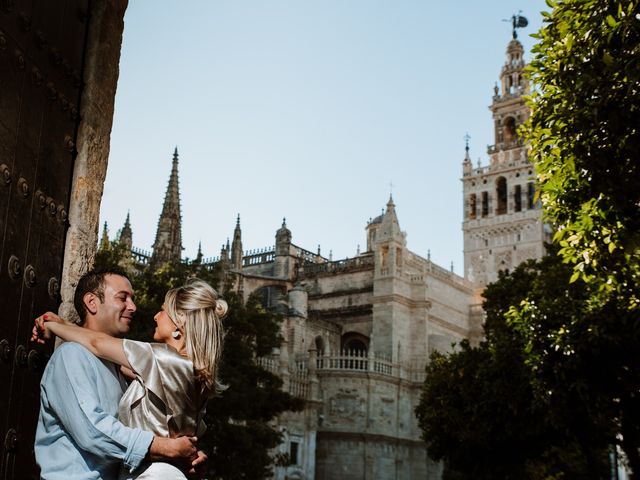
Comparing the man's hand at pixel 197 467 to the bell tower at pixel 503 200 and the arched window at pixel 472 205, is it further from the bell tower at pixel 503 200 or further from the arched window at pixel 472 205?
the arched window at pixel 472 205

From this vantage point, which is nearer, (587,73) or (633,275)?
(587,73)

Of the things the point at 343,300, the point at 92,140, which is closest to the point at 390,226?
the point at 343,300

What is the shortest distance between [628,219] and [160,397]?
710cm

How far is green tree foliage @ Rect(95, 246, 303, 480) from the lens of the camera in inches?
797

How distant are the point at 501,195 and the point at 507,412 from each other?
138 ft

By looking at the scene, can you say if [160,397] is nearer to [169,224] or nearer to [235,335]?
[235,335]

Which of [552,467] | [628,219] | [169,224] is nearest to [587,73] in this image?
[628,219]

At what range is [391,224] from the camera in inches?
1726

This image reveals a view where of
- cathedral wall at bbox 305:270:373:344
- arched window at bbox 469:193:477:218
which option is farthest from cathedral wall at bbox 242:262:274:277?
arched window at bbox 469:193:477:218

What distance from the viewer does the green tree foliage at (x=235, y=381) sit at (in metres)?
20.2

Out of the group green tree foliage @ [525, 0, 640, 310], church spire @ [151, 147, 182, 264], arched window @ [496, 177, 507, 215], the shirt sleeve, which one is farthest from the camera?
arched window @ [496, 177, 507, 215]

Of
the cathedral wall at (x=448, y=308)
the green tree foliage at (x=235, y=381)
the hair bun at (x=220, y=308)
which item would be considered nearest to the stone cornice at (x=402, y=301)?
the cathedral wall at (x=448, y=308)

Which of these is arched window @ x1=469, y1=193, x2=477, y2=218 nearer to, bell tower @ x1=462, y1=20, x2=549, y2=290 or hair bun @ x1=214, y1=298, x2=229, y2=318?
bell tower @ x1=462, y1=20, x2=549, y2=290

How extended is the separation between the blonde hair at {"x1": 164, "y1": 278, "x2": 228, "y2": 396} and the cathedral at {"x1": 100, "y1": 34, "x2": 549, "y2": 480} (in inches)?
1128
